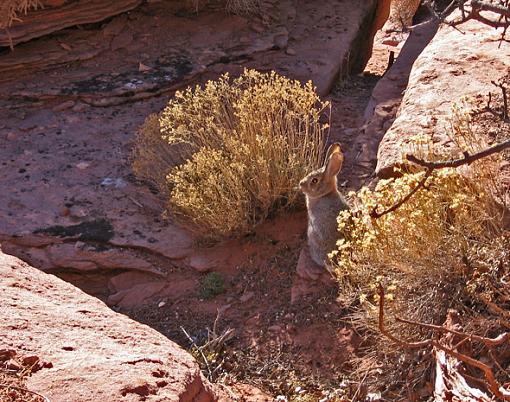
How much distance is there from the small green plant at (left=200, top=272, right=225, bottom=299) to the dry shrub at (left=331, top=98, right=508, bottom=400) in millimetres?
1467

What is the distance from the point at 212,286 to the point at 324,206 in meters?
1.07

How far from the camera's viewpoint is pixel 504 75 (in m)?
6.23

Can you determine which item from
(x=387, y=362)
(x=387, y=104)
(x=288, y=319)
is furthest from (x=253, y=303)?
(x=387, y=104)

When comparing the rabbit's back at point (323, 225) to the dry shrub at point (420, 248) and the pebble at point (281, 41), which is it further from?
the pebble at point (281, 41)

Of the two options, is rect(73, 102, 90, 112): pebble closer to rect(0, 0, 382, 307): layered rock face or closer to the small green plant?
rect(0, 0, 382, 307): layered rock face

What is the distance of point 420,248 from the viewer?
4516 millimetres

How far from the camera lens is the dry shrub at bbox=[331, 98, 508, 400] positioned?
4457 mm

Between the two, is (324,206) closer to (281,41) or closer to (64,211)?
(64,211)

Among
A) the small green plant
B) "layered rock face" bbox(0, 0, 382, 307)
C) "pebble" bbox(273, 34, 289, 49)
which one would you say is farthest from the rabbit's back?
"pebble" bbox(273, 34, 289, 49)

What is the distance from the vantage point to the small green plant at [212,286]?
607 cm

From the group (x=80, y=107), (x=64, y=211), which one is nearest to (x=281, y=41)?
(x=80, y=107)

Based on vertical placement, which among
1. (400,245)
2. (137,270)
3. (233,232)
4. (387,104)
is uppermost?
(400,245)

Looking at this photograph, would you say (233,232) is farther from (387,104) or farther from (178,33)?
(178,33)

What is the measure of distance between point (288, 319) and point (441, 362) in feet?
5.76
